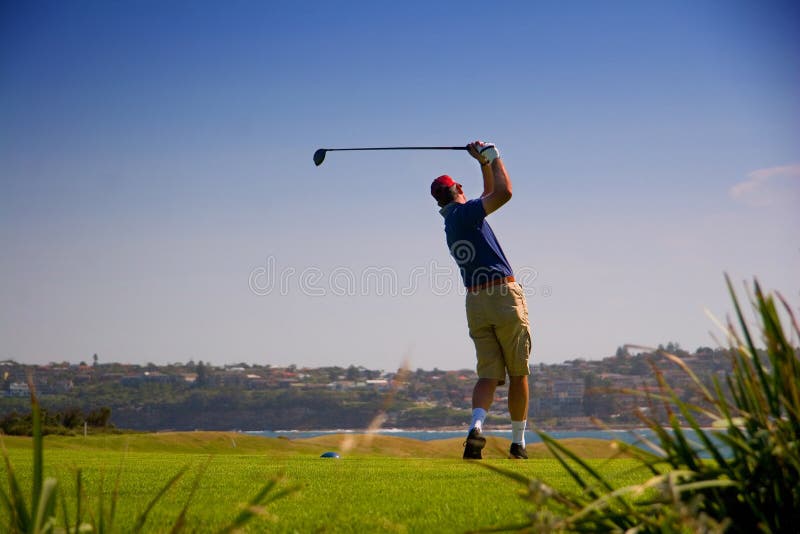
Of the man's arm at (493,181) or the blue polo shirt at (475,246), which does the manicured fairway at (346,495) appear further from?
the man's arm at (493,181)

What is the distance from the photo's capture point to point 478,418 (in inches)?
385

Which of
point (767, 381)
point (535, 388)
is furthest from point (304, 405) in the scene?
point (767, 381)

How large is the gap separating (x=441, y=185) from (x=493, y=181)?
1058 mm

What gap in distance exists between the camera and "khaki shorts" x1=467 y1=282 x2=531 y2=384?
10055 millimetres

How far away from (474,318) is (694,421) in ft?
24.8

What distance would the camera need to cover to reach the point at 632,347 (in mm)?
2645

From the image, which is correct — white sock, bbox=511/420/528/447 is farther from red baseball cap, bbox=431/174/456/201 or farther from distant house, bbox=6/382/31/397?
distant house, bbox=6/382/31/397

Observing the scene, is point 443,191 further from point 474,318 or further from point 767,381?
point 767,381

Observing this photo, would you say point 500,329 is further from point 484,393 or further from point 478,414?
point 478,414

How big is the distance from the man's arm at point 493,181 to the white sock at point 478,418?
2262 mm

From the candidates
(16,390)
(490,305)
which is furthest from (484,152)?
(16,390)

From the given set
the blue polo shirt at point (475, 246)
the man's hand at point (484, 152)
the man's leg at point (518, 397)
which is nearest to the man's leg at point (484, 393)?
the man's leg at point (518, 397)

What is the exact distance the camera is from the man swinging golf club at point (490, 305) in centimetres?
995

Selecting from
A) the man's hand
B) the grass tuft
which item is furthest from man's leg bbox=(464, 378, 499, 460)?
the grass tuft
